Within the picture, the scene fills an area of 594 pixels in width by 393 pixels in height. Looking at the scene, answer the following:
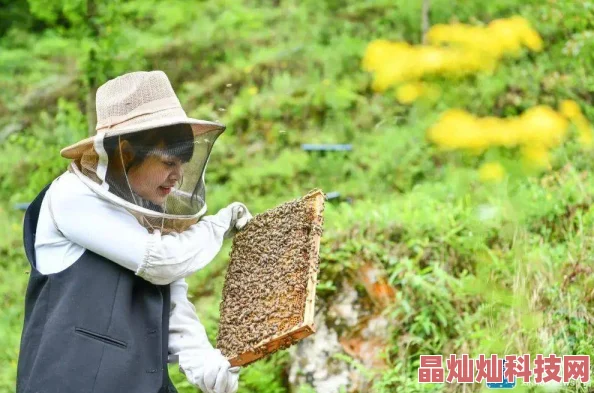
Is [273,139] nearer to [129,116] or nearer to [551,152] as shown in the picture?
[551,152]

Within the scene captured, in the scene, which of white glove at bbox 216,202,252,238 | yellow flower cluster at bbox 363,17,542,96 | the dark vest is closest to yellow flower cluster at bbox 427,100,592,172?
yellow flower cluster at bbox 363,17,542,96

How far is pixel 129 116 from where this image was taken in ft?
8.07

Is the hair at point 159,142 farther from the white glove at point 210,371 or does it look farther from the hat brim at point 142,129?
the white glove at point 210,371

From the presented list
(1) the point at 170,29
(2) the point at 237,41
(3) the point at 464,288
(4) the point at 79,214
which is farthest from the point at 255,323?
(1) the point at 170,29

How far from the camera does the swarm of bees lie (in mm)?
2566

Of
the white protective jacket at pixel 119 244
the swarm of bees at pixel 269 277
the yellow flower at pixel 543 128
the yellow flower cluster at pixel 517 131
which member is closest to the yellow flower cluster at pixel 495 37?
the yellow flower cluster at pixel 517 131

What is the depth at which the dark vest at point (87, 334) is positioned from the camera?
2.33 m

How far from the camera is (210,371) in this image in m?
2.53

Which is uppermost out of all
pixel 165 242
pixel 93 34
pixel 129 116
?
pixel 129 116

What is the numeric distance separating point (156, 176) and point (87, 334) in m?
0.58

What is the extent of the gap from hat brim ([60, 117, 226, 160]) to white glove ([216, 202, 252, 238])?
1.23 ft

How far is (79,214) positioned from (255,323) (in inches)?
28.9

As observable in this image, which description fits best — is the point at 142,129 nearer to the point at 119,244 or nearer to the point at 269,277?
the point at 119,244

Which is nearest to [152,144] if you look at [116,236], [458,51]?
[116,236]
